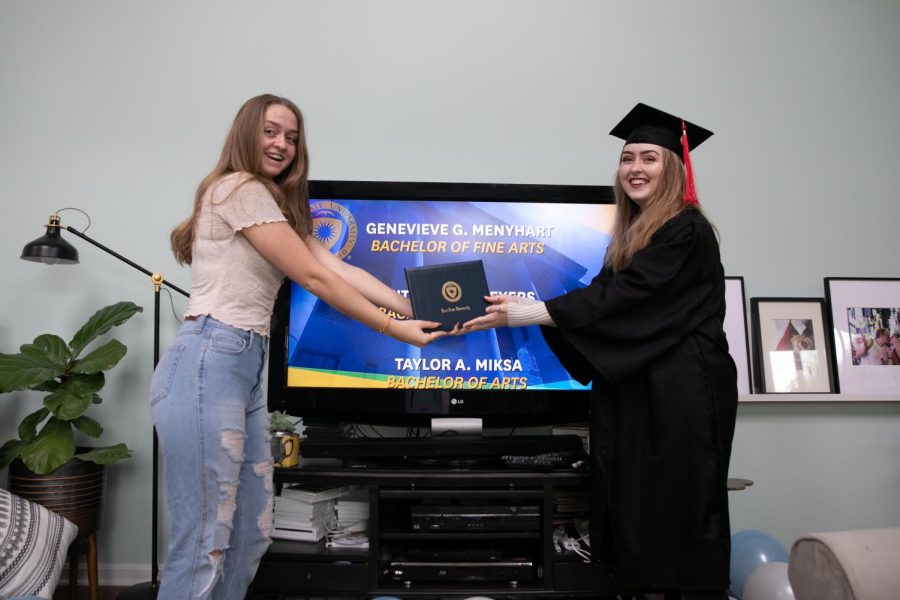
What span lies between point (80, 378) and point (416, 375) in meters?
1.31

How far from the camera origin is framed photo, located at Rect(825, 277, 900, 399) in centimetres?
276

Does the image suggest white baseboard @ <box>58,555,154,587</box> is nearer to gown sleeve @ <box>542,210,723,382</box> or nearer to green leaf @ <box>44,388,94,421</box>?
green leaf @ <box>44,388,94,421</box>

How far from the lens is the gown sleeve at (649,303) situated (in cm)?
181

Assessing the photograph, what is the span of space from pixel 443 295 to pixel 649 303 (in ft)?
2.14

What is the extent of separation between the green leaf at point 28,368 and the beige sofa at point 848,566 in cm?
247

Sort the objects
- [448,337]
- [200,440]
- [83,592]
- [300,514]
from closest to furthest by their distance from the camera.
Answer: [200,440], [300,514], [448,337], [83,592]

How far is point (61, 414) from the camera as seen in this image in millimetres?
2285

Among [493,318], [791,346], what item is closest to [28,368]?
[493,318]

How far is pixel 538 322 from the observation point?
1930 mm

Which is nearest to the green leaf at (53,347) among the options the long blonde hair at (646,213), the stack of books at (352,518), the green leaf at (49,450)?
the green leaf at (49,450)

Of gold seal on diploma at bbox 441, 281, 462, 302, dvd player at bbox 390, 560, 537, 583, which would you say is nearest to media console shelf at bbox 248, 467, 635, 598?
dvd player at bbox 390, 560, 537, 583

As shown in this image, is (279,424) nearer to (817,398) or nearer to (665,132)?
(665,132)

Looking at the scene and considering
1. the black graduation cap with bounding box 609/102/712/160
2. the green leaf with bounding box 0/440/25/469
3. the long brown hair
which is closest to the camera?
the long brown hair

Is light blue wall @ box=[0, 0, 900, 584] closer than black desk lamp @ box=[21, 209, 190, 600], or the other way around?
black desk lamp @ box=[21, 209, 190, 600]
